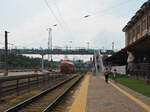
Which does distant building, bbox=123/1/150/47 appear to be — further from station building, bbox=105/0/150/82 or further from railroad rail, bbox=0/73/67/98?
railroad rail, bbox=0/73/67/98

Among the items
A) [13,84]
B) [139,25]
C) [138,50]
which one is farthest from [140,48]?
[13,84]

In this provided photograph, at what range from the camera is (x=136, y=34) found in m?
41.4

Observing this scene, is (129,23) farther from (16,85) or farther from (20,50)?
(20,50)

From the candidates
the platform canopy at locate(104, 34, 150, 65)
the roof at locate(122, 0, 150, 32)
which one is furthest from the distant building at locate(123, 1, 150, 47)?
the platform canopy at locate(104, 34, 150, 65)

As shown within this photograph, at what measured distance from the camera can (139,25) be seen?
39.5 m

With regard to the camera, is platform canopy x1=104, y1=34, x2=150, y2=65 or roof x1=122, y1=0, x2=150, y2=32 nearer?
platform canopy x1=104, y1=34, x2=150, y2=65

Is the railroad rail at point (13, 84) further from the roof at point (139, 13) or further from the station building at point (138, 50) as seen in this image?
the roof at point (139, 13)

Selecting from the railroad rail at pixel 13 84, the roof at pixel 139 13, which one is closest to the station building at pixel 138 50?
the roof at pixel 139 13

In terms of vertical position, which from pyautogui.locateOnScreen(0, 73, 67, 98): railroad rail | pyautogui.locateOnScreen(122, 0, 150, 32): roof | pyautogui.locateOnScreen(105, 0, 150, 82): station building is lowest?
pyautogui.locateOnScreen(0, 73, 67, 98): railroad rail

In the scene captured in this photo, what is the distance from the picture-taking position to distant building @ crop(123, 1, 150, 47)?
34219 millimetres

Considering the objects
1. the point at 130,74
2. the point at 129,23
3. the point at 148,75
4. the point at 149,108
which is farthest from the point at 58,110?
the point at 129,23

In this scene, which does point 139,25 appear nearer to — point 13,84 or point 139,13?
point 139,13

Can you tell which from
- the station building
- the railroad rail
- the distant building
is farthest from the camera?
the distant building

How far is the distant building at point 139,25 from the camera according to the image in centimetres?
3422
